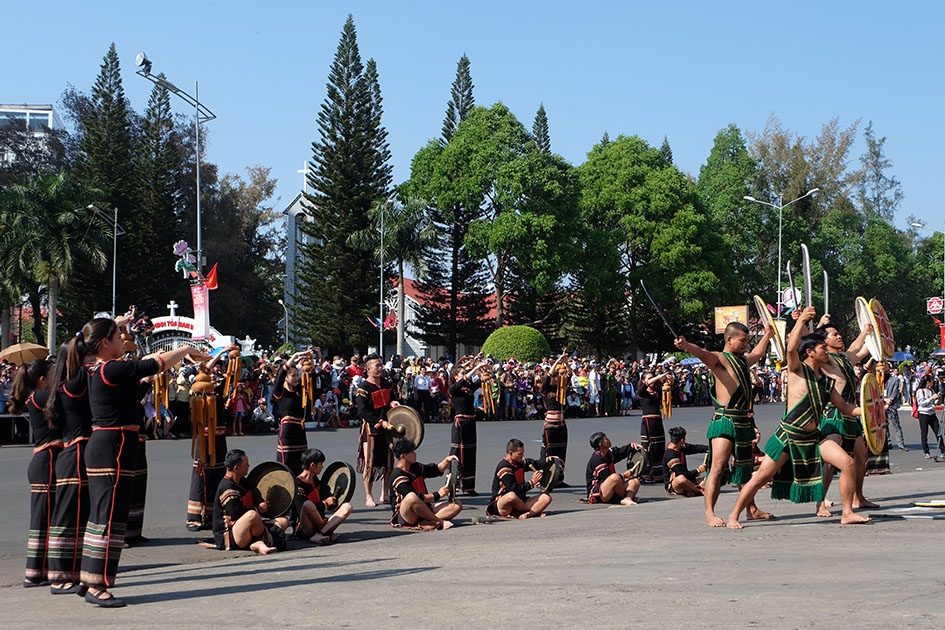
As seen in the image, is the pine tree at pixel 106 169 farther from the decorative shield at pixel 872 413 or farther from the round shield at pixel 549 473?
the decorative shield at pixel 872 413

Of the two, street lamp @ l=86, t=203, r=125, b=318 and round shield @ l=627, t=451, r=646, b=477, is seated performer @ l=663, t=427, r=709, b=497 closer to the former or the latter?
round shield @ l=627, t=451, r=646, b=477

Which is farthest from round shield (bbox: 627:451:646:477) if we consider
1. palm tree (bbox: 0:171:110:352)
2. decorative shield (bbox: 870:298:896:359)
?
palm tree (bbox: 0:171:110:352)

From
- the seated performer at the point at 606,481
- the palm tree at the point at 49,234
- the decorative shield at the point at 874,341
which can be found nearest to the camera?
the decorative shield at the point at 874,341

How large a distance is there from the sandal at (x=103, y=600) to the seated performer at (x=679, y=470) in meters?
8.83

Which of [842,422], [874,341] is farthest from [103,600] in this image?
[874,341]

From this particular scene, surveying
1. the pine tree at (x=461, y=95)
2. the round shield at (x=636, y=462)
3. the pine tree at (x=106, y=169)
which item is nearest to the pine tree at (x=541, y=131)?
the pine tree at (x=461, y=95)

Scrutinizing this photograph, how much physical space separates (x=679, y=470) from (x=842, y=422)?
419cm

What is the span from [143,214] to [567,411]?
116ft

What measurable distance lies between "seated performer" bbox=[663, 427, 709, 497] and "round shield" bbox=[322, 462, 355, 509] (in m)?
4.65

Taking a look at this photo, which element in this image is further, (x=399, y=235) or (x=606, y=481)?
(x=399, y=235)

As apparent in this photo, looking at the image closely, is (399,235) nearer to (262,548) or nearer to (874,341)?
(874,341)

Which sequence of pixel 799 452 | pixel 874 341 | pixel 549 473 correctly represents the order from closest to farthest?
pixel 799 452 < pixel 874 341 < pixel 549 473

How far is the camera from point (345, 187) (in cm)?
5941

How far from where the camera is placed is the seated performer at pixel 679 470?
47.8 ft
